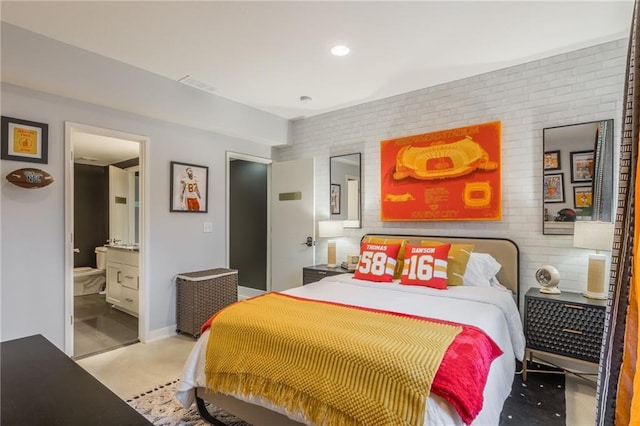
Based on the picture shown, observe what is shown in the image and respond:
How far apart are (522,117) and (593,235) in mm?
1218

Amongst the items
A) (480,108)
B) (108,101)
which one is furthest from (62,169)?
(480,108)

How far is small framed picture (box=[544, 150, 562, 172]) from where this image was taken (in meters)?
2.91

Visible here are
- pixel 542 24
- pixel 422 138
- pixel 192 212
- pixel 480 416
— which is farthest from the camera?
pixel 192 212

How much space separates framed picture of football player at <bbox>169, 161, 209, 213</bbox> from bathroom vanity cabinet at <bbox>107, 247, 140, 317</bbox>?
113 cm

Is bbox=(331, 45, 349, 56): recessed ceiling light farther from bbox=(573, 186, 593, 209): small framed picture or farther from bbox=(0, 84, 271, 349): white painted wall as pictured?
bbox=(573, 186, 593, 209): small framed picture

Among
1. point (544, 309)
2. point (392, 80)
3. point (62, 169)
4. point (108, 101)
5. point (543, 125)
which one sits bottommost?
point (544, 309)

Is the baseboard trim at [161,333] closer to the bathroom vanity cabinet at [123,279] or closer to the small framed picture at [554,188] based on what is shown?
the bathroom vanity cabinet at [123,279]

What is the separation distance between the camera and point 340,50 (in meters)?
2.86

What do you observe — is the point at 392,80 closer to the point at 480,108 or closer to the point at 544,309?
the point at 480,108

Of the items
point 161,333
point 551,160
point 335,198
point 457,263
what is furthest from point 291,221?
point 551,160

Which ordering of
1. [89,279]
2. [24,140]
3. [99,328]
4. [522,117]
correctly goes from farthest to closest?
[89,279], [99,328], [522,117], [24,140]

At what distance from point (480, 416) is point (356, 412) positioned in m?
0.61

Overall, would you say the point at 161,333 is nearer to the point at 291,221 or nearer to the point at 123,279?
the point at 123,279

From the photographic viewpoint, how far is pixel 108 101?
310cm
